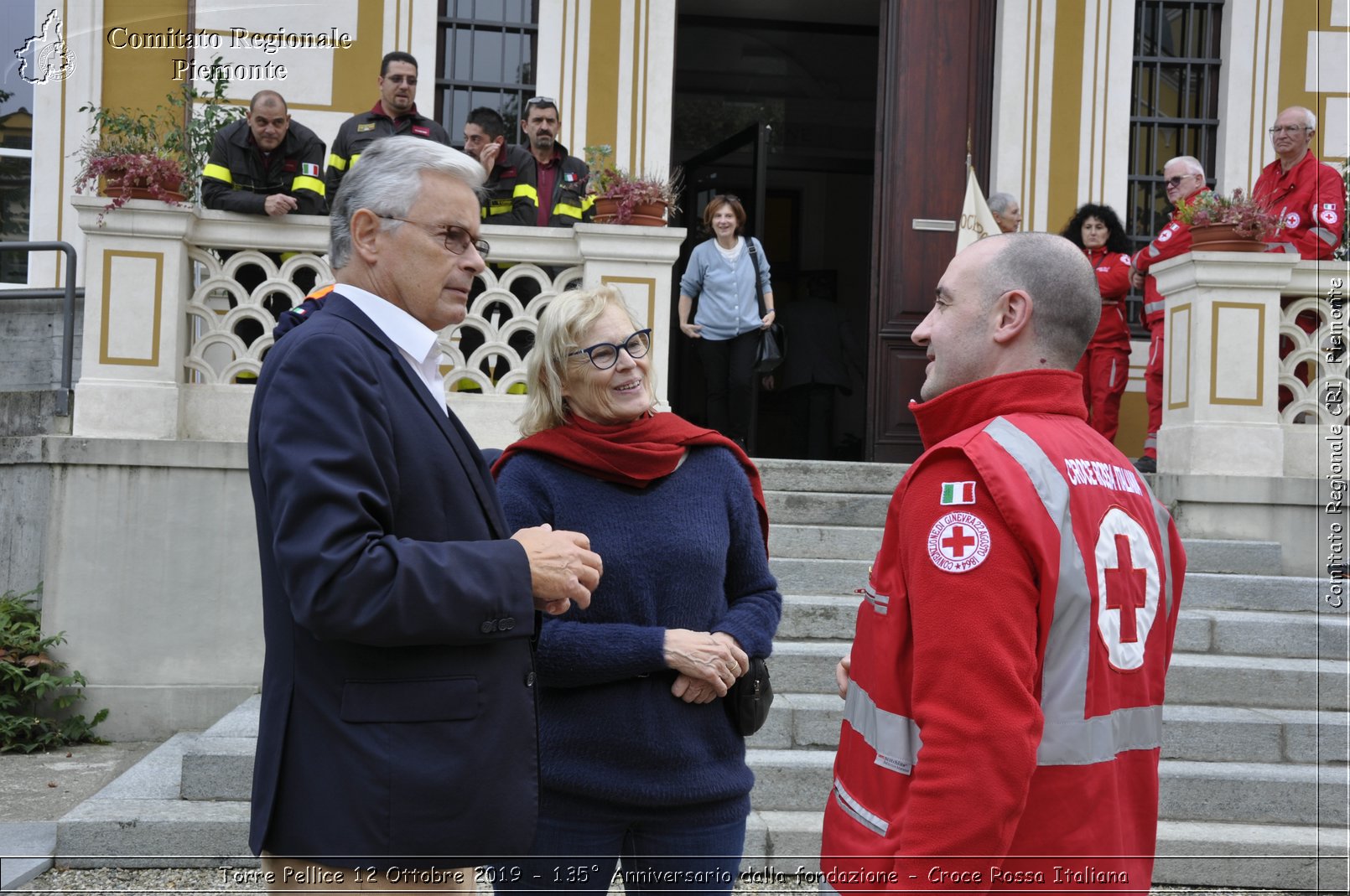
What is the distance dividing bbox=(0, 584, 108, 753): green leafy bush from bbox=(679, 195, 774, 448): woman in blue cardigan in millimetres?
4279

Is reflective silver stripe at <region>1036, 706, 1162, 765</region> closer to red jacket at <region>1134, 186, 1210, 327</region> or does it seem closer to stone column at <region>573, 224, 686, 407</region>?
stone column at <region>573, 224, 686, 407</region>

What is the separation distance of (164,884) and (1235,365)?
21.1ft

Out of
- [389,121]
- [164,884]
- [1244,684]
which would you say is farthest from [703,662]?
[389,121]

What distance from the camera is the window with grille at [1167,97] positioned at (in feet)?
34.2

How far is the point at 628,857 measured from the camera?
2.78 meters

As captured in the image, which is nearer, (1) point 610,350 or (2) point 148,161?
(1) point 610,350

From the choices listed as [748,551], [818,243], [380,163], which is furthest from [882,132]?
[380,163]

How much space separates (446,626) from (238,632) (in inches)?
212

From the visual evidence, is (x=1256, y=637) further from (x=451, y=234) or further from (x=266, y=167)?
(x=266, y=167)

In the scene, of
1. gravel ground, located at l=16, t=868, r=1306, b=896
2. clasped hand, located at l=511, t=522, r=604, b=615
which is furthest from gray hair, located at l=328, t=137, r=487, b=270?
gravel ground, located at l=16, t=868, r=1306, b=896

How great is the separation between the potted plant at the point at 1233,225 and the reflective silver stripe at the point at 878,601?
256 inches

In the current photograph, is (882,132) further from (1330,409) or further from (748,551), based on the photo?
(748,551)

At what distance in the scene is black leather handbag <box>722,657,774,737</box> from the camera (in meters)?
2.83

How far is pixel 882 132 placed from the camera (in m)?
9.94
